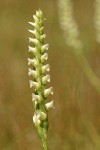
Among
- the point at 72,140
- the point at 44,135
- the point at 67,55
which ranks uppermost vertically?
the point at 67,55

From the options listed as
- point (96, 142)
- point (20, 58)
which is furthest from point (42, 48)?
point (20, 58)

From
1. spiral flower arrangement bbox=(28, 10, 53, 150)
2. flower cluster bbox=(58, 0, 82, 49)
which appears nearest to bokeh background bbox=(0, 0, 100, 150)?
flower cluster bbox=(58, 0, 82, 49)

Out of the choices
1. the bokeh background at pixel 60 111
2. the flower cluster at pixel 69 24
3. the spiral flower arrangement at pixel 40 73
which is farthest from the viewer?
the flower cluster at pixel 69 24

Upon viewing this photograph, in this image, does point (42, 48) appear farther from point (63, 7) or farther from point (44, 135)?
point (63, 7)

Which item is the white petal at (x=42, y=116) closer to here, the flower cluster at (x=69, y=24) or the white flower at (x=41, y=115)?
the white flower at (x=41, y=115)

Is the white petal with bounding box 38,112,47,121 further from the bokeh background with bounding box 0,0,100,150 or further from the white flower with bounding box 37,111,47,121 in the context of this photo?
the bokeh background with bounding box 0,0,100,150

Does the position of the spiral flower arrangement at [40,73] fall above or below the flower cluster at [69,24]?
below

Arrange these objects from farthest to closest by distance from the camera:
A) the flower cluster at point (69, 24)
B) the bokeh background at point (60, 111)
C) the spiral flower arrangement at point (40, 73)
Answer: the flower cluster at point (69, 24) < the bokeh background at point (60, 111) < the spiral flower arrangement at point (40, 73)

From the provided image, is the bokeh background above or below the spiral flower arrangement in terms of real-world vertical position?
above

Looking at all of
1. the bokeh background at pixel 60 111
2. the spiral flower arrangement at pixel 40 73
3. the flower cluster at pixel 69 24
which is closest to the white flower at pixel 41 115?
the spiral flower arrangement at pixel 40 73

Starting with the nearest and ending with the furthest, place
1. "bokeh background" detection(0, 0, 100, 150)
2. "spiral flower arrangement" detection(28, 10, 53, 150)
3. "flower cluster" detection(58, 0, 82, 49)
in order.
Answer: "spiral flower arrangement" detection(28, 10, 53, 150)
"bokeh background" detection(0, 0, 100, 150)
"flower cluster" detection(58, 0, 82, 49)

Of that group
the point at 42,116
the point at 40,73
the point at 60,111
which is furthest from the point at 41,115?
the point at 60,111
